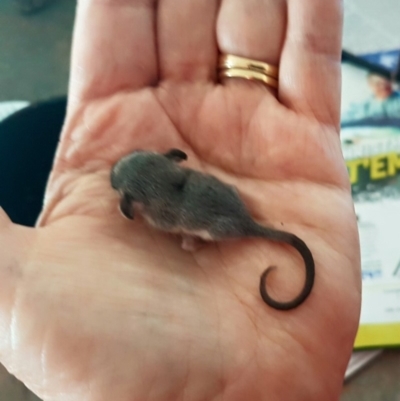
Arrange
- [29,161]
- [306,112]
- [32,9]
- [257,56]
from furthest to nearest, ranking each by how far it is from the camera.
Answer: [32,9]
[29,161]
[257,56]
[306,112]

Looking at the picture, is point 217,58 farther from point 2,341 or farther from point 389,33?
point 389,33

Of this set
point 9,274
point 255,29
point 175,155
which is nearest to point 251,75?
point 255,29

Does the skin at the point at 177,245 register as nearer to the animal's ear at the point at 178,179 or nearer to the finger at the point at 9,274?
the finger at the point at 9,274

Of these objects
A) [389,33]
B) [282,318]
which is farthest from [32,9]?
[282,318]

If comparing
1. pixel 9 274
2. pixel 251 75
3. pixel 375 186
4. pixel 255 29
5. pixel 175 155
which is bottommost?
pixel 375 186

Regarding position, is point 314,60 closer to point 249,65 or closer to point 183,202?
point 249,65

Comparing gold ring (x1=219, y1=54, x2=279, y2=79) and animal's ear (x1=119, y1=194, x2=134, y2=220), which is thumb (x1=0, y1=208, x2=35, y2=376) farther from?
gold ring (x1=219, y1=54, x2=279, y2=79)
